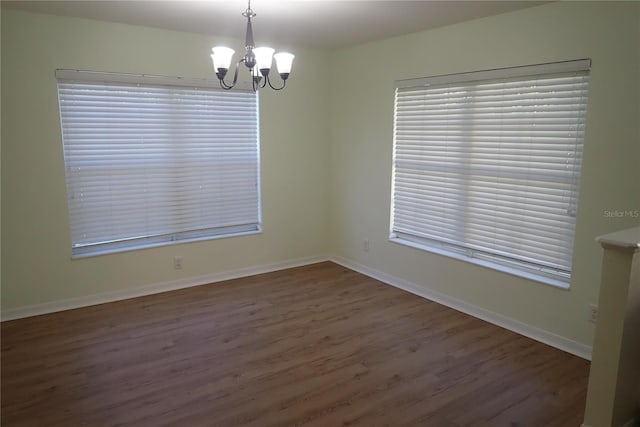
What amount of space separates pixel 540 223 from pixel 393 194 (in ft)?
4.92

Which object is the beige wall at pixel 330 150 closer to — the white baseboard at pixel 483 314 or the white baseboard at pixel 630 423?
the white baseboard at pixel 483 314

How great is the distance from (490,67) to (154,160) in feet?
9.72

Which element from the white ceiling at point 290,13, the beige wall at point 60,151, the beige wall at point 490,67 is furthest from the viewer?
the beige wall at point 60,151

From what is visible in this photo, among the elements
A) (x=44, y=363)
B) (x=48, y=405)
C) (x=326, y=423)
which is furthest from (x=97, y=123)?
(x=326, y=423)

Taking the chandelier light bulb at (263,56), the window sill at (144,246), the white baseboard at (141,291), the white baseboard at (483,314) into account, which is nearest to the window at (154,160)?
the window sill at (144,246)

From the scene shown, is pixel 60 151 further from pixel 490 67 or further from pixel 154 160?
pixel 490 67

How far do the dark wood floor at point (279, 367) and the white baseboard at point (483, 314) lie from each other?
0.08m

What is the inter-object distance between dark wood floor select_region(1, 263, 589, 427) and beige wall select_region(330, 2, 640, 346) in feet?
1.07

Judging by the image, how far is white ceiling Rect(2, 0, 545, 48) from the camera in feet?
10.3

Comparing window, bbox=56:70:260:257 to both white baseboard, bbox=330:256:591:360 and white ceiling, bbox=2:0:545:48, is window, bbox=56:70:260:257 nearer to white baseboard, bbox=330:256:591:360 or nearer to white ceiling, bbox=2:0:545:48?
white ceiling, bbox=2:0:545:48

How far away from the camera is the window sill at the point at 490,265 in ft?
10.7

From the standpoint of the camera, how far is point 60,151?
369 centimetres

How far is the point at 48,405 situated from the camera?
2.53 meters

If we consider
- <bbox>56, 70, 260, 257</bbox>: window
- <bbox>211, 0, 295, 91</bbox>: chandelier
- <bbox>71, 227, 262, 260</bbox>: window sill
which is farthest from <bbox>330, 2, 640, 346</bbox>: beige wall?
<bbox>211, 0, 295, 91</bbox>: chandelier
